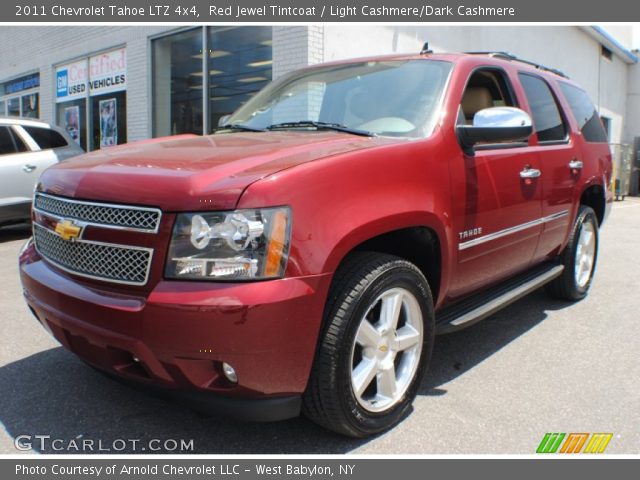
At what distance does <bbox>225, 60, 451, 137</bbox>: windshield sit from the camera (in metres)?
3.07

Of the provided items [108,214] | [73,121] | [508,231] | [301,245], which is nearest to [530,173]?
[508,231]

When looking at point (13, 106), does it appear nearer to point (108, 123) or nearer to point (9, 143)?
point (108, 123)

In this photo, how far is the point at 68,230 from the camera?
95.5 inches

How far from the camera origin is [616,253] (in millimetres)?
7355

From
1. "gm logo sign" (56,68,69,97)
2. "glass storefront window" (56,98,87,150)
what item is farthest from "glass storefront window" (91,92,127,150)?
"gm logo sign" (56,68,69,97)

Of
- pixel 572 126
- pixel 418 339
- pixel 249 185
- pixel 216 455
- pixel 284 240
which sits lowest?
pixel 216 455

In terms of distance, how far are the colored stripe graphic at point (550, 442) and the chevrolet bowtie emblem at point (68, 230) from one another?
215cm

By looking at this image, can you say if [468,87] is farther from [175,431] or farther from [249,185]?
[175,431]

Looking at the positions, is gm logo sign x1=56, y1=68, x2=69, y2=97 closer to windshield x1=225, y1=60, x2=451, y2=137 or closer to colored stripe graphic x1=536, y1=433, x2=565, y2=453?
windshield x1=225, y1=60, x2=451, y2=137

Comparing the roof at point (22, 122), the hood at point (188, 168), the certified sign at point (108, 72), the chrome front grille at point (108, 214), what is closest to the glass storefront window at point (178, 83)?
the certified sign at point (108, 72)
